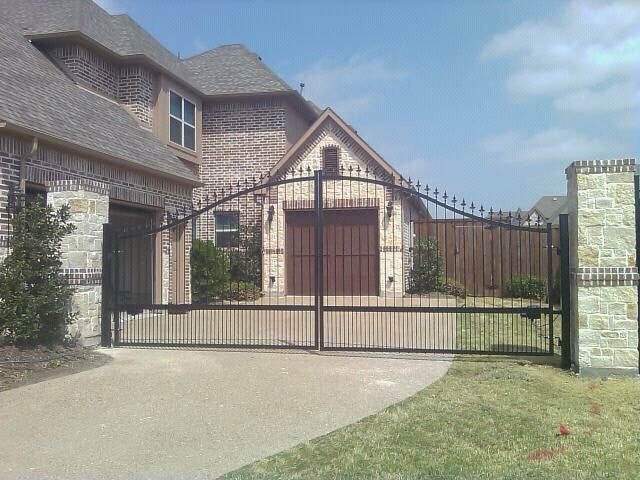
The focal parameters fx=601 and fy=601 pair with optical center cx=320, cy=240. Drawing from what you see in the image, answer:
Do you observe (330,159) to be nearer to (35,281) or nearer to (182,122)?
(182,122)

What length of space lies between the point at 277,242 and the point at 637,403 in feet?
43.0

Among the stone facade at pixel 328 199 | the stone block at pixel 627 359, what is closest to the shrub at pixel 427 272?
the stone facade at pixel 328 199

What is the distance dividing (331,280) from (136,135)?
299 inches

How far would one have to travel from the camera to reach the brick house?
377 inches

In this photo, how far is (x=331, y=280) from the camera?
62.6ft

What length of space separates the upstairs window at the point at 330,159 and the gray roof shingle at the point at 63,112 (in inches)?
199

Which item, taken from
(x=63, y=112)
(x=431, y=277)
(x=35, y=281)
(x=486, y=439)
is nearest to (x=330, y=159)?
(x=431, y=277)

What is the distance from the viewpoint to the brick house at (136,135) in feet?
31.4

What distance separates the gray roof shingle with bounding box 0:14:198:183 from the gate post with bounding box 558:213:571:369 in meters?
8.13

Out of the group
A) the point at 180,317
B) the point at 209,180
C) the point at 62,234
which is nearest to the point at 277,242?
the point at 209,180

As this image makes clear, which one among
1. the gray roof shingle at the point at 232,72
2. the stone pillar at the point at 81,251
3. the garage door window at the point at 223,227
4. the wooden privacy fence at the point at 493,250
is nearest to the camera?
the wooden privacy fence at the point at 493,250

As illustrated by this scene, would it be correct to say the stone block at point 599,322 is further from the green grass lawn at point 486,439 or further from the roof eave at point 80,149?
the roof eave at point 80,149

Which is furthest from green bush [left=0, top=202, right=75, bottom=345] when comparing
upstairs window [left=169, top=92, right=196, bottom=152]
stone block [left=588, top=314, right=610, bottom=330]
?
upstairs window [left=169, top=92, right=196, bottom=152]

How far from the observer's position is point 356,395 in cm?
657
